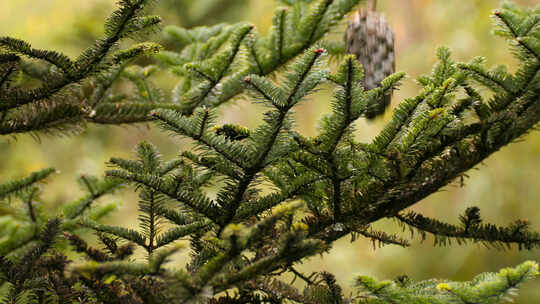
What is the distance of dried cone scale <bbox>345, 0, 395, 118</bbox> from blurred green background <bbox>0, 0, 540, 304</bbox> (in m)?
0.99

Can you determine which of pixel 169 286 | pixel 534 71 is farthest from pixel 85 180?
pixel 534 71

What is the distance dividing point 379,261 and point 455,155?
1972 mm

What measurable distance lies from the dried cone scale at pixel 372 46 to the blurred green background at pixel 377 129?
99cm

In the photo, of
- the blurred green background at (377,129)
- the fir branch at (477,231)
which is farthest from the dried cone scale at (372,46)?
the blurred green background at (377,129)

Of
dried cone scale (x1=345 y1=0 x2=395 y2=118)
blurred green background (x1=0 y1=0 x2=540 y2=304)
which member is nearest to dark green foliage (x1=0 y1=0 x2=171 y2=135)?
dried cone scale (x1=345 y1=0 x2=395 y2=118)

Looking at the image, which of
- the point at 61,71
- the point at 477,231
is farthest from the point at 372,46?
the point at 61,71

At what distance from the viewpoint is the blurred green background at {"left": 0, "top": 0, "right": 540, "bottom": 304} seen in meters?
1.86

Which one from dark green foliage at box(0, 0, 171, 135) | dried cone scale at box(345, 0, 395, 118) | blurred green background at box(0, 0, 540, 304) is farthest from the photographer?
blurred green background at box(0, 0, 540, 304)

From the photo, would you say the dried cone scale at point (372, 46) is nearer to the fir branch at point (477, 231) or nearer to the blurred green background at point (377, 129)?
the fir branch at point (477, 231)

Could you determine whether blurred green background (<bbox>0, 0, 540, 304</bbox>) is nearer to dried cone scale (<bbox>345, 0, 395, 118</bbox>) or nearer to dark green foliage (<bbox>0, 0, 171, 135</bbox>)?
dried cone scale (<bbox>345, 0, 395, 118</bbox>)

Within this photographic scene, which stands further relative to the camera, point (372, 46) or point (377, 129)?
point (377, 129)

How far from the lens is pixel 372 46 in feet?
2.57

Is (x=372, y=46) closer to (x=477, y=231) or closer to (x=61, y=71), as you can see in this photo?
(x=477, y=231)

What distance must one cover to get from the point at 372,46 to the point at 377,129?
188 cm
